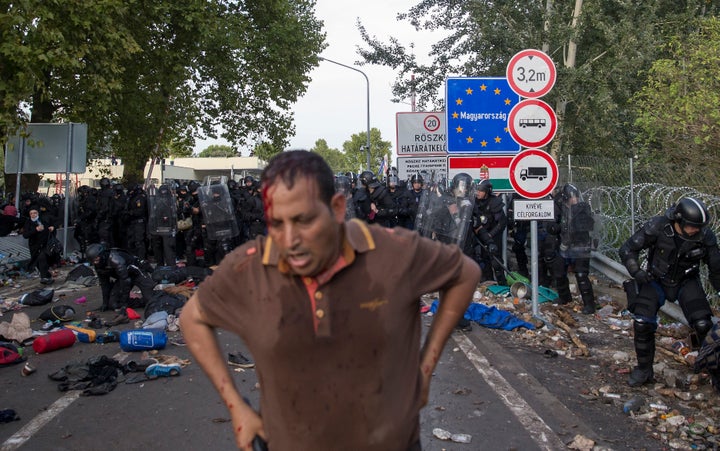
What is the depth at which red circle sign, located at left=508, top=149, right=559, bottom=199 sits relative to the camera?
8453mm

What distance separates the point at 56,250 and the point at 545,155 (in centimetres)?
1080

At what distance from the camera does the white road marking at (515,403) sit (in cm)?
452

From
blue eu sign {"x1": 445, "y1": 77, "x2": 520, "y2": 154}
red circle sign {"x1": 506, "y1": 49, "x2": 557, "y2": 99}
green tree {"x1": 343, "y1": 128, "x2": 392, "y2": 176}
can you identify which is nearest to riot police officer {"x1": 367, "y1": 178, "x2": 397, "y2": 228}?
blue eu sign {"x1": 445, "y1": 77, "x2": 520, "y2": 154}

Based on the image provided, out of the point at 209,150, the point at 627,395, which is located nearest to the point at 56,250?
the point at 627,395

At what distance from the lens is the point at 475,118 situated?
11664 mm

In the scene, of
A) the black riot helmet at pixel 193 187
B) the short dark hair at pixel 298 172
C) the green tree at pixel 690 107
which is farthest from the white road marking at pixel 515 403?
the black riot helmet at pixel 193 187

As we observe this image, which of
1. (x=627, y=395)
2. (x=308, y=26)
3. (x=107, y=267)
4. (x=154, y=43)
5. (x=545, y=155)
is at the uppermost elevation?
(x=308, y=26)

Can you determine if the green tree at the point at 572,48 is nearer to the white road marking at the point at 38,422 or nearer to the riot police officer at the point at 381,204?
the riot police officer at the point at 381,204

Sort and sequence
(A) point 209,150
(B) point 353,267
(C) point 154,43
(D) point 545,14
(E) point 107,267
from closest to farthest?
1. (B) point 353,267
2. (E) point 107,267
3. (D) point 545,14
4. (C) point 154,43
5. (A) point 209,150

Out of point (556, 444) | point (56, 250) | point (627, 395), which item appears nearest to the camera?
point (556, 444)

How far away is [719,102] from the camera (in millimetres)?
11586

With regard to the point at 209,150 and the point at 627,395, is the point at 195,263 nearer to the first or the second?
the point at 627,395

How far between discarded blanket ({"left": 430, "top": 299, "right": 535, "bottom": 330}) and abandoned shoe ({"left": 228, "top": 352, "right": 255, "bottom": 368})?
258cm

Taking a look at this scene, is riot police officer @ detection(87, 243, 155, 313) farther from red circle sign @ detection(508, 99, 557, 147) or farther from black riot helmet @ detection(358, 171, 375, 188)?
black riot helmet @ detection(358, 171, 375, 188)
